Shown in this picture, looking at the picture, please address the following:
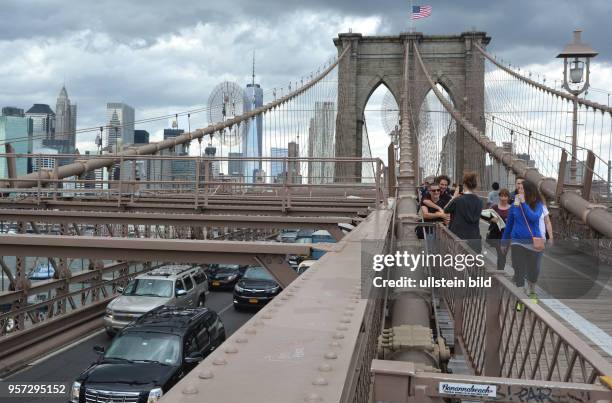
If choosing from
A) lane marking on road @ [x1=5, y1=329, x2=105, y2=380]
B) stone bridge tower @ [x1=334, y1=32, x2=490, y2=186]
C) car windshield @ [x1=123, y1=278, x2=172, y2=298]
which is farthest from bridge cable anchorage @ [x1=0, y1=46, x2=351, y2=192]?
lane marking on road @ [x1=5, y1=329, x2=105, y2=380]

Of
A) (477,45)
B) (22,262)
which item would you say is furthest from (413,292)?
(477,45)

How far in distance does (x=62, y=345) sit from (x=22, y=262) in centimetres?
294

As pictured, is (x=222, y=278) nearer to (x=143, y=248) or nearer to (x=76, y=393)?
(x=76, y=393)

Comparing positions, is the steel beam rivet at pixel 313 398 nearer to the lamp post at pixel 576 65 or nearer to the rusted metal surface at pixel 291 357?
the rusted metal surface at pixel 291 357

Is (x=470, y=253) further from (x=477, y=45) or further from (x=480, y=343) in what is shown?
(x=477, y=45)

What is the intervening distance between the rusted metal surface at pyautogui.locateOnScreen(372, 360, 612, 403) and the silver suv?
14088 mm

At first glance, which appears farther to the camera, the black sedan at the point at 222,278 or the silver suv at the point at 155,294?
the black sedan at the point at 222,278

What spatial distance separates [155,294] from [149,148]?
30.1ft

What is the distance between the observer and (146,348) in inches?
398

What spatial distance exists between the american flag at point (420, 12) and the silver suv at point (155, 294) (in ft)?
110

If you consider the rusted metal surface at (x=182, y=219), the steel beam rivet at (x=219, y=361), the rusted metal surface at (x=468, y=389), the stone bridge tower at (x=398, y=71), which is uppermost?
the stone bridge tower at (x=398, y=71)

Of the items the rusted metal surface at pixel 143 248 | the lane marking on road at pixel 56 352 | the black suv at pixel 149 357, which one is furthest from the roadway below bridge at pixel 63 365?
the rusted metal surface at pixel 143 248

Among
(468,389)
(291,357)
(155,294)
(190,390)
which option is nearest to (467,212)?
(468,389)

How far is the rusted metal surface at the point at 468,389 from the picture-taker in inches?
68.9
